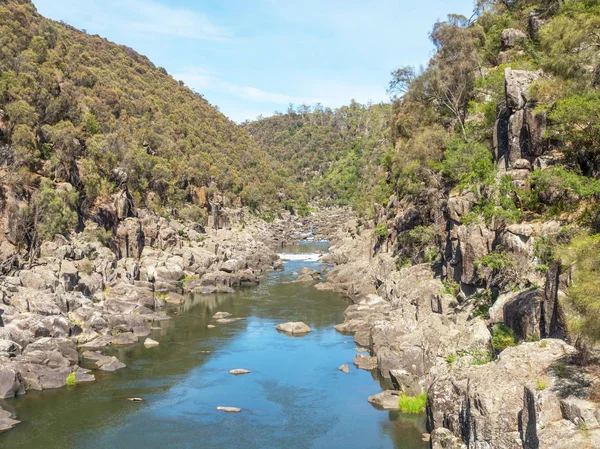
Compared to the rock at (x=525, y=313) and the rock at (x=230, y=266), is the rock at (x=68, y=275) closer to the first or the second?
the rock at (x=230, y=266)

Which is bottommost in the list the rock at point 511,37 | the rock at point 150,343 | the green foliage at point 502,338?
the rock at point 150,343

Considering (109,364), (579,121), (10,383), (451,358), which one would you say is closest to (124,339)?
(109,364)

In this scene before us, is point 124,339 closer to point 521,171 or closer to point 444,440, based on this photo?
point 444,440

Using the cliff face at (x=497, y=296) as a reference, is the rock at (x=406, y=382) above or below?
below

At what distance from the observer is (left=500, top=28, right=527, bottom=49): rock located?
5666cm

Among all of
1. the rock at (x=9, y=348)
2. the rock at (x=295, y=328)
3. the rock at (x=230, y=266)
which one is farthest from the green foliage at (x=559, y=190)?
the rock at (x=230, y=266)

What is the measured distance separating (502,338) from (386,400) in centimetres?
815

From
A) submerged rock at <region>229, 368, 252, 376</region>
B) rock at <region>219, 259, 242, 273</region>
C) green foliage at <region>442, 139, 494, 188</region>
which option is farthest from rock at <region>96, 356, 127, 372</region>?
rock at <region>219, 259, 242, 273</region>

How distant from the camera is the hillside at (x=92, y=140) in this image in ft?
209

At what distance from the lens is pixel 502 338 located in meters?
29.5

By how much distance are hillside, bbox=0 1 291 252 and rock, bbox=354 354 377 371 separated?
117 feet

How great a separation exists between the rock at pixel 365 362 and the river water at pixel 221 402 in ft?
1.96

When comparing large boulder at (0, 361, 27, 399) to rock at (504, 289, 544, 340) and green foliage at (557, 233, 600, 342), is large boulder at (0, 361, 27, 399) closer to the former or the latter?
rock at (504, 289, 544, 340)

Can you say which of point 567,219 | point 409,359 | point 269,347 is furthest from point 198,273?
point 567,219
